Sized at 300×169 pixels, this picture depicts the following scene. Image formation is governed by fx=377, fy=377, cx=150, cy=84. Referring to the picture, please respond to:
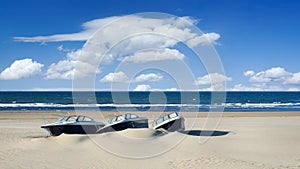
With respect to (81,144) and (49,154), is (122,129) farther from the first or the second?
(49,154)

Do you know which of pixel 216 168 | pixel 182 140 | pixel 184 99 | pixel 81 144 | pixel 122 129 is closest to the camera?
pixel 216 168

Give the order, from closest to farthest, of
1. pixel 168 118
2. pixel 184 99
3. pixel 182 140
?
pixel 182 140 < pixel 168 118 < pixel 184 99

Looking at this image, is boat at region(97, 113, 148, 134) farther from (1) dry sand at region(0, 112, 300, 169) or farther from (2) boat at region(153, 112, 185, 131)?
(2) boat at region(153, 112, 185, 131)

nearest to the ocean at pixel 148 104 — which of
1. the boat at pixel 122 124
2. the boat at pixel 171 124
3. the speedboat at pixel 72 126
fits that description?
the boat at pixel 171 124

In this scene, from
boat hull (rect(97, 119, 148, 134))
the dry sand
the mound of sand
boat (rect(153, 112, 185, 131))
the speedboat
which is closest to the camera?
the dry sand

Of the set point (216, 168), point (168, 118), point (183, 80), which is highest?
point (183, 80)

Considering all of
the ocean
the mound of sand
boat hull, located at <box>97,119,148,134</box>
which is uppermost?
the ocean

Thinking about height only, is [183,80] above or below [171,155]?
above

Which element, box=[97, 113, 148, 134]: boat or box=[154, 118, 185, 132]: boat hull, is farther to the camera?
box=[154, 118, 185, 132]: boat hull

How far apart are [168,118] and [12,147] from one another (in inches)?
336

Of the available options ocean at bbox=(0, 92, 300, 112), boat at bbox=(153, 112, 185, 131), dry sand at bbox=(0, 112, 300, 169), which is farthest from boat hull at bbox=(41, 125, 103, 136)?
ocean at bbox=(0, 92, 300, 112)

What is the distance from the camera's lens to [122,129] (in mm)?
19766

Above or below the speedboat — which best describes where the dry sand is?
below

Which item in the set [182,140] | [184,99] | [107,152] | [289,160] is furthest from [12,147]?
[184,99]
